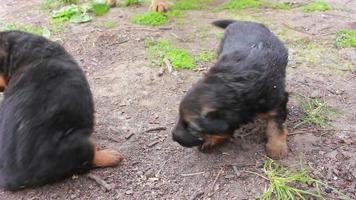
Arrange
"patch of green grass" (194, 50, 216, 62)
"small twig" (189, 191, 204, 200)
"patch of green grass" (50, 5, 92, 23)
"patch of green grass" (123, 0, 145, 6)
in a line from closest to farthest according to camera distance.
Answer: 1. "small twig" (189, 191, 204, 200)
2. "patch of green grass" (194, 50, 216, 62)
3. "patch of green grass" (50, 5, 92, 23)
4. "patch of green grass" (123, 0, 145, 6)

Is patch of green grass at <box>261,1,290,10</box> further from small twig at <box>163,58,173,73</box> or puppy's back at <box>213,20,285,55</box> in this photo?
puppy's back at <box>213,20,285,55</box>

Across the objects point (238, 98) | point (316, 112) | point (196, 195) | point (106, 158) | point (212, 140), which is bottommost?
point (196, 195)

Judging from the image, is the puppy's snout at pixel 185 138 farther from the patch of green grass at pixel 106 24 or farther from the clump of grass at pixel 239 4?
the clump of grass at pixel 239 4

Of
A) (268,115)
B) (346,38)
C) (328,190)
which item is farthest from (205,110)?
(346,38)

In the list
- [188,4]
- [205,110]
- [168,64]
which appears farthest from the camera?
[188,4]

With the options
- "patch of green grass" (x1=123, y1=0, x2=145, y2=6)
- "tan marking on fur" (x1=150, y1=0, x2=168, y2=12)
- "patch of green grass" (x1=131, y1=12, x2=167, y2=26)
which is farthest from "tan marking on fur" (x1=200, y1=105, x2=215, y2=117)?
"patch of green grass" (x1=123, y1=0, x2=145, y2=6)

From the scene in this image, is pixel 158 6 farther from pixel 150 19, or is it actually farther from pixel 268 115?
pixel 268 115

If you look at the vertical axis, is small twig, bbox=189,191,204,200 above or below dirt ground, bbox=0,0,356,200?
below

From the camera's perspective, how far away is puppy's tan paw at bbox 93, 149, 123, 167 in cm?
402

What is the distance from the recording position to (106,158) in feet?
13.3

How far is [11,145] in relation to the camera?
3689 millimetres

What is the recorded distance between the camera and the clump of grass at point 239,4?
6.88 m

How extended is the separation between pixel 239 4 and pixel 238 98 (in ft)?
11.8

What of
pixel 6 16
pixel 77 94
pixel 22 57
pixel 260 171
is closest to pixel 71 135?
pixel 77 94
